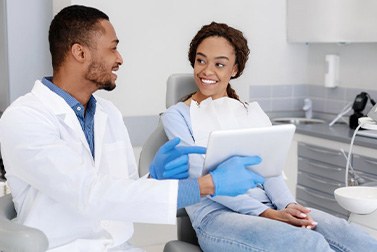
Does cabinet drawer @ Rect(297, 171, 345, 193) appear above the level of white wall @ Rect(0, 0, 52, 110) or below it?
below

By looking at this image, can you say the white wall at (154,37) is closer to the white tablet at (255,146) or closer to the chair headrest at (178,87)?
the chair headrest at (178,87)

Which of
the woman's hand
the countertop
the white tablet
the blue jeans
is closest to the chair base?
the blue jeans

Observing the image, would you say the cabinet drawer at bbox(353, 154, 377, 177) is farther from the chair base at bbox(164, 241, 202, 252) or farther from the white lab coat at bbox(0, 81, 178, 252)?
the white lab coat at bbox(0, 81, 178, 252)

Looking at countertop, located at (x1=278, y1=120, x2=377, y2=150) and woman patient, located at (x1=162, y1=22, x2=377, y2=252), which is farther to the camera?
countertop, located at (x1=278, y1=120, x2=377, y2=150)

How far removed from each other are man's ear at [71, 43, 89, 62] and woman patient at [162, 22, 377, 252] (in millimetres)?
473

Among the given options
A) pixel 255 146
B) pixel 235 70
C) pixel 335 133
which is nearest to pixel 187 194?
pixel 255 146

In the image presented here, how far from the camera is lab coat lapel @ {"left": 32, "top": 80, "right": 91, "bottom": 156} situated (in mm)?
1867

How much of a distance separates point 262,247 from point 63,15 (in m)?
0.93

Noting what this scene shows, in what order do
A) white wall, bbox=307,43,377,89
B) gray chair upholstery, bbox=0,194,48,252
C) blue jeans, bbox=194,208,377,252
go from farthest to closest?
white wall, bbox=307,43,377,89 < blue jeans, bbox=194,208,377,252 < gray chair upholstery, bbox=0,194,48,252

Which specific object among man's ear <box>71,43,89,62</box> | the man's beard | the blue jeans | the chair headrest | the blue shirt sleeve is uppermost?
man's ear <box>71,43,89,62</box>

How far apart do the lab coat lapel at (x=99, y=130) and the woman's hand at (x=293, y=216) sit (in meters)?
0.60

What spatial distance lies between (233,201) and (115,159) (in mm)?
427

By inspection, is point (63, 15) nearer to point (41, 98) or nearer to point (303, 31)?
point (41, 98)

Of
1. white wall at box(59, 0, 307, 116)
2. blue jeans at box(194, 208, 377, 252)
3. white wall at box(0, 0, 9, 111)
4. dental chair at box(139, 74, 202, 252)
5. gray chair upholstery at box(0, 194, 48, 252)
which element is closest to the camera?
gray chair upholstery at box(0, 194, 48, 252)
